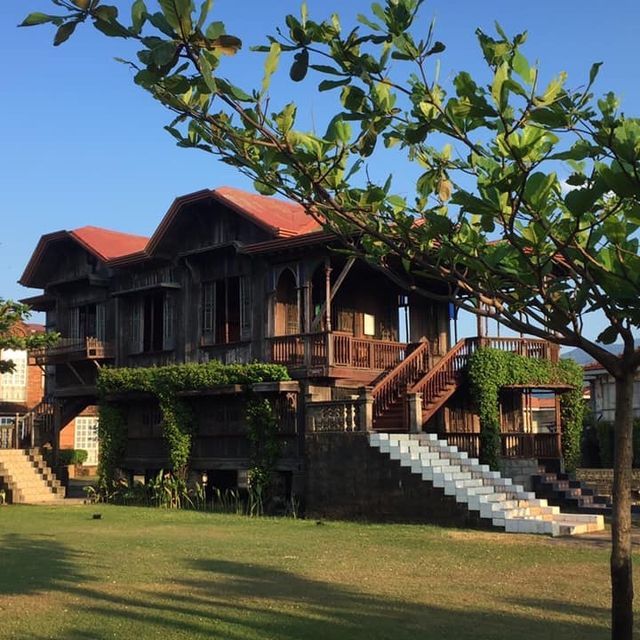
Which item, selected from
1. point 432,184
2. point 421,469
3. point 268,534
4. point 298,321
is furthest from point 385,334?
point 432,184

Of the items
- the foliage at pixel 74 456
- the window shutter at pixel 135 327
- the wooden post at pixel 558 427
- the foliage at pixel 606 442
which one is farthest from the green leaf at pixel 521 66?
the foliage at pixel 74 456

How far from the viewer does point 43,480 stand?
2702 centimetres

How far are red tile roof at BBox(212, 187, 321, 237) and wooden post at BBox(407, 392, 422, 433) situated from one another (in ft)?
16.9

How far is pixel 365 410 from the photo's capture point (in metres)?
18.6

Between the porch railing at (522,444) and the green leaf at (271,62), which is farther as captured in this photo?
the porch railing at (522,444)

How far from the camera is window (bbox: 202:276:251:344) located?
79.5 feet

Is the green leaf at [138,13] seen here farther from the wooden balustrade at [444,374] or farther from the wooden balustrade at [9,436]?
the wooden balustrade at [9,436]

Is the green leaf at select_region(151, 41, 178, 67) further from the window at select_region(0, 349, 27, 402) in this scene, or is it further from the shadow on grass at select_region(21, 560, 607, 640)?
the window at select_region(0, 349, 27, 402)

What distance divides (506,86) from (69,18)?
2059 mm

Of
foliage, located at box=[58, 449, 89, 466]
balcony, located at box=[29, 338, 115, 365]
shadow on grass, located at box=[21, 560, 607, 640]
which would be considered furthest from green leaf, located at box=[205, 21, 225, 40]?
foliage, located at box=[58, 449, 89, 466]

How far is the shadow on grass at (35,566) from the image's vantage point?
1024 centimetres

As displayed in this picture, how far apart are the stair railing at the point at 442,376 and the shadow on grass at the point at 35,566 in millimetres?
9059

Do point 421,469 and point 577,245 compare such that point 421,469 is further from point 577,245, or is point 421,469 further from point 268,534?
point 577,245

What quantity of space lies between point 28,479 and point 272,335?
953cm
